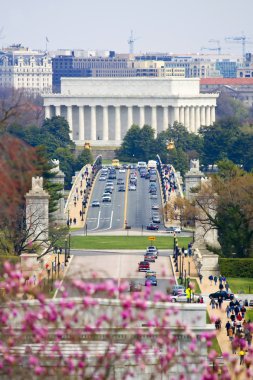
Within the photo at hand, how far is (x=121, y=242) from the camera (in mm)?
107875

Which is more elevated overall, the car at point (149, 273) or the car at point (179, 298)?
the car at point (179, 298)

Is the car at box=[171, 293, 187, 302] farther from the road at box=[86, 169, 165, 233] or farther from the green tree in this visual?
the green tree

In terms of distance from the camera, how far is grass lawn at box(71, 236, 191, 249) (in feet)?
342

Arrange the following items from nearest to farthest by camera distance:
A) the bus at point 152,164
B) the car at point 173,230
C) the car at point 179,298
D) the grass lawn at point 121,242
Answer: the car at point 179,298, the grass lawn at point 121,242, the car at point 173,230, the bus at point 152,164

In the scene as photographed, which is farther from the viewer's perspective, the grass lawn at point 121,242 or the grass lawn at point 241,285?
the grass lawn at point 121,242

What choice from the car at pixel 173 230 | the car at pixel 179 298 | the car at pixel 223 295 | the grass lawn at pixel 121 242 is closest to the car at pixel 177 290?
the car at pixel 179 298

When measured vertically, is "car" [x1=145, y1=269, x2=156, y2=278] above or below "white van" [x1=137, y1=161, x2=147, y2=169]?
above

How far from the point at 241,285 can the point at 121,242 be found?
999 inches

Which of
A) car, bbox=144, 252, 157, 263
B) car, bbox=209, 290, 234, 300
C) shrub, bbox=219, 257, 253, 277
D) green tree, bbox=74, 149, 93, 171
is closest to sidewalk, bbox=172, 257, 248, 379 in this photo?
car, bbox=209, 290, 234, 300

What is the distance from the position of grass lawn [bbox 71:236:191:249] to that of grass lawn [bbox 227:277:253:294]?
18497mm

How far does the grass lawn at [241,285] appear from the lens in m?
80.5

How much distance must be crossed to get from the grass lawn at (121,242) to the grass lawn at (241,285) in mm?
18497


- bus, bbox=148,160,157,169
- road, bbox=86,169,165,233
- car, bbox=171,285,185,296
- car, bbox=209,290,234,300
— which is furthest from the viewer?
bus, bbox=148,160,157,169

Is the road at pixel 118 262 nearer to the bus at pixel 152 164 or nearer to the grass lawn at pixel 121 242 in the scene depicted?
the grass lawn at pixel 121 242
